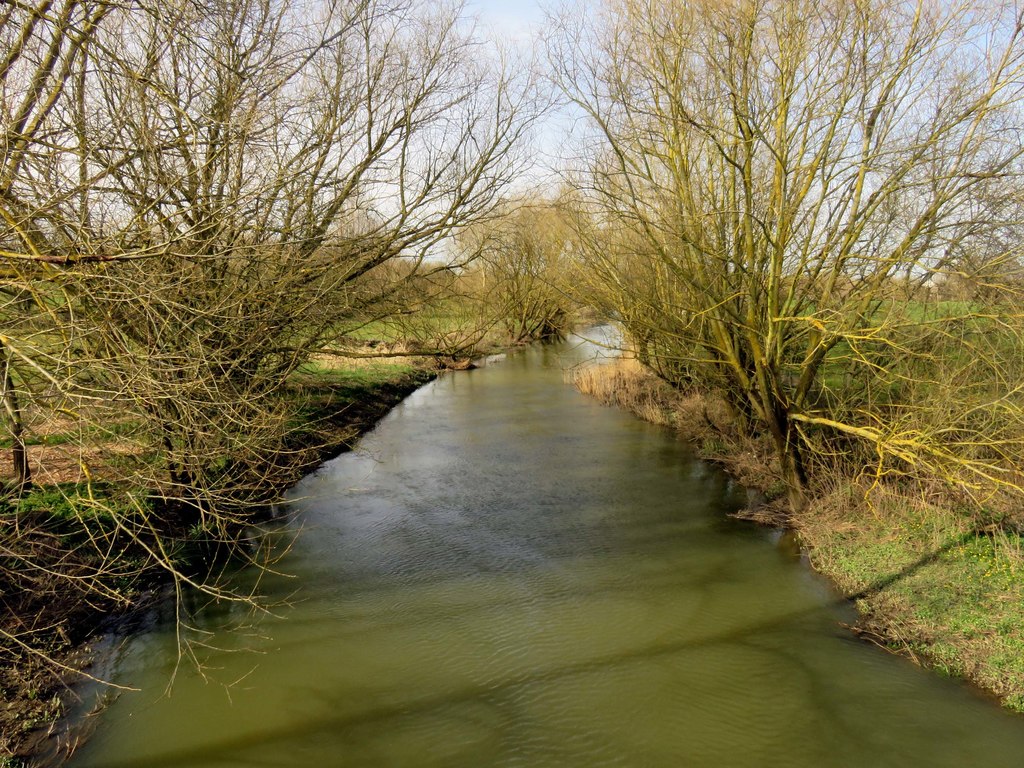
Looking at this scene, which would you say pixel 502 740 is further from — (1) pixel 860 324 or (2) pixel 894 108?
(2) pixel 894 108

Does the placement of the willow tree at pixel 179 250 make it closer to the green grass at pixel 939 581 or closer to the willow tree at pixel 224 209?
the willow tree at pixel 224 209

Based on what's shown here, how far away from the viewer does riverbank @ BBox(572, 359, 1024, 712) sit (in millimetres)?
5133

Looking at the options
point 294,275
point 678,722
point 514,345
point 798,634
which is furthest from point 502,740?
point 514,345

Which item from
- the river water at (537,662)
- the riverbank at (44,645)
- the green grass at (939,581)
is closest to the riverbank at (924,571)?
the green grass at (939,581)

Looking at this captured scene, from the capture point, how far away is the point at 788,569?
282 inches

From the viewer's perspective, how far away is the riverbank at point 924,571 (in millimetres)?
5133

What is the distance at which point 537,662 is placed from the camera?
5.53 metres

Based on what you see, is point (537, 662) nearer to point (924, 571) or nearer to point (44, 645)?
point (924, 571)

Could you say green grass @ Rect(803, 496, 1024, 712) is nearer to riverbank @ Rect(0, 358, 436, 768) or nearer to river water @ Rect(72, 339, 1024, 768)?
river water @ Rect(72, 339, 1024, 768)

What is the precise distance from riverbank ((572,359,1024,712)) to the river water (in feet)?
0.76

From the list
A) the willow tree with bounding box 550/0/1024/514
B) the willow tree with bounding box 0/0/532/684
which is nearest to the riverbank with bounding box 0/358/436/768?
the willow tree with bounding box 0/0/532/684

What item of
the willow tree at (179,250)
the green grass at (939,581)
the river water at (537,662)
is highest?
the willow tree at (179,250)

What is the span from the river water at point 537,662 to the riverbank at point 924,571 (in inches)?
9.1

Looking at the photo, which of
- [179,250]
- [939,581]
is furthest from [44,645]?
[939,581]
